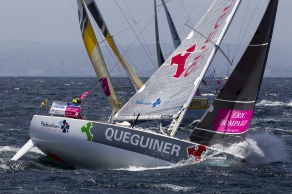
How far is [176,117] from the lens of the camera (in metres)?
20.1

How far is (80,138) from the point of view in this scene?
63.4 ft

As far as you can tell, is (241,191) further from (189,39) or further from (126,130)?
(189,39)

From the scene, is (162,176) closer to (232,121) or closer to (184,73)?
(232,121)

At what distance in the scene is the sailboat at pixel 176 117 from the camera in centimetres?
1912

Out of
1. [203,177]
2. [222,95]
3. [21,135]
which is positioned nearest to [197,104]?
[21,135]

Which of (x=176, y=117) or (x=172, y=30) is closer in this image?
(x=176, y=117)

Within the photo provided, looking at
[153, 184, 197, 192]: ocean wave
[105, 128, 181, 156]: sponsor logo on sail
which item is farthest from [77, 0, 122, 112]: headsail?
[153, 184, 197, 192]: ocean wave

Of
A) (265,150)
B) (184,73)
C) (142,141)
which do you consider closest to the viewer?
(142,141)

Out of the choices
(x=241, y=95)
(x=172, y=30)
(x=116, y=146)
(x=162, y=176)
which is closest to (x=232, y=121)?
(x=241, y=95)

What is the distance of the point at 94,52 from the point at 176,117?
15.7ft

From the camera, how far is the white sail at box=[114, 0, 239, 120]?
2025 cm

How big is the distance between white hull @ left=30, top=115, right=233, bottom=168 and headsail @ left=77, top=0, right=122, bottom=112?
401cm

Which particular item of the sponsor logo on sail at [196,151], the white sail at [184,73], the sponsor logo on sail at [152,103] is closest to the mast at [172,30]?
the white sail at [184,73]

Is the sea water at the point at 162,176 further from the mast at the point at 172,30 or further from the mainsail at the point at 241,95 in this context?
the mast at the point at 172,30
